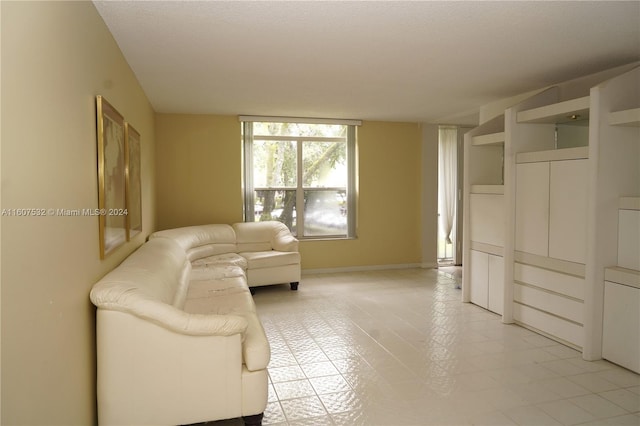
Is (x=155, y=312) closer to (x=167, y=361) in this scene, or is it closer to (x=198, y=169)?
(x=167, y=361)

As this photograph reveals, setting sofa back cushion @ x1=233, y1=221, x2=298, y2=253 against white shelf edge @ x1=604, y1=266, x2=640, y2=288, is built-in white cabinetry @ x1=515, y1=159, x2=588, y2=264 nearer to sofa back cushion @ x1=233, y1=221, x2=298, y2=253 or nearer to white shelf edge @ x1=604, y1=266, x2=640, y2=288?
white shelf edge @ x1=604, y1=266, x2=640, y2=288

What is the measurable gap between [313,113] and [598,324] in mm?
4366

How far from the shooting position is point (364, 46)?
3.24 meters

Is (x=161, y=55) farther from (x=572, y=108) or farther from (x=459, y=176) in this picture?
(x=459, y=176)

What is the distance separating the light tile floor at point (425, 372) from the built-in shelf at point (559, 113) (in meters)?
2.04

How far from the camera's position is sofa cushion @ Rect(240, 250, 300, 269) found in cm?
555

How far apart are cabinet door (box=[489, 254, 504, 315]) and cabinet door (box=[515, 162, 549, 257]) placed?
0.34 metres

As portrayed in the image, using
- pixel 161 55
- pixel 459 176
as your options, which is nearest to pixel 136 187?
pixel 161 55

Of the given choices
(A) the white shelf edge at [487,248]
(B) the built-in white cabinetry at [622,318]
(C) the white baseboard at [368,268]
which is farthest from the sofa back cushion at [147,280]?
(B) the built-in white cabinetry at [622,318]

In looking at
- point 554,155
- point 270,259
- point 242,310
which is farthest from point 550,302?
point 270,259

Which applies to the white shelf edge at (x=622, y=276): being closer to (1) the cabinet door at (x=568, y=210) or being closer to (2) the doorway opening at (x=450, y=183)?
(1) the cabinet door at (x=568, y=210)

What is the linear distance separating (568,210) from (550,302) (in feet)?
2.82

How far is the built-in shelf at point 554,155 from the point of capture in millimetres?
3502

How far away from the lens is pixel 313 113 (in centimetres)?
621
